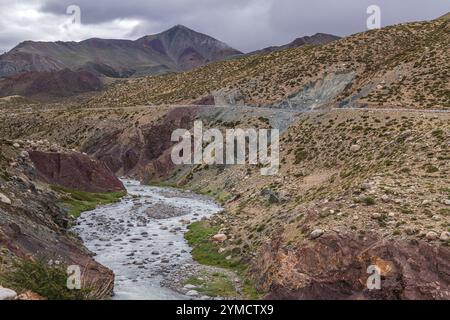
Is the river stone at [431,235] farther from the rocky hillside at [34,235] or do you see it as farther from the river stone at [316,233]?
the rocky hillside at [34,235]

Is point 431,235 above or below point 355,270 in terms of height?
above

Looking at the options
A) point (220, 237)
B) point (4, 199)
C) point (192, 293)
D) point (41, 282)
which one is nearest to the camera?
point (41, 282)

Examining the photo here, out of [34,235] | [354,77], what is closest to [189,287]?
[34,235]


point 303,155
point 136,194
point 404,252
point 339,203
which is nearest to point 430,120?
point 303,155

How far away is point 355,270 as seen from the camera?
21.2m

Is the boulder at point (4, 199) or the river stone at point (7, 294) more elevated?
the boulder at point (4, 199)

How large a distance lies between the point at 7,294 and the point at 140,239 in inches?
834

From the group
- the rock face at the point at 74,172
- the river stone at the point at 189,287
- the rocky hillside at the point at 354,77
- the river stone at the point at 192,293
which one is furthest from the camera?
the rocky hillside at the point at 354,77

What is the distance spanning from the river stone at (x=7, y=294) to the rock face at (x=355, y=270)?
1273 centimetres

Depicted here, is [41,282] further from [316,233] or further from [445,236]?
[445,236]

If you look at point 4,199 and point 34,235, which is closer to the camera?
point 34,235

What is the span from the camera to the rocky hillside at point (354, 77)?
59338 mm

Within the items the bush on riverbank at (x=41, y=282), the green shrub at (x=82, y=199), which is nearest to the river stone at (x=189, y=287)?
the bush on riverbank at (x=41, y=282)

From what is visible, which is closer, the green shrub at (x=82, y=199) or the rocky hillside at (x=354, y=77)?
the green shrub at (x=82, y=199)
